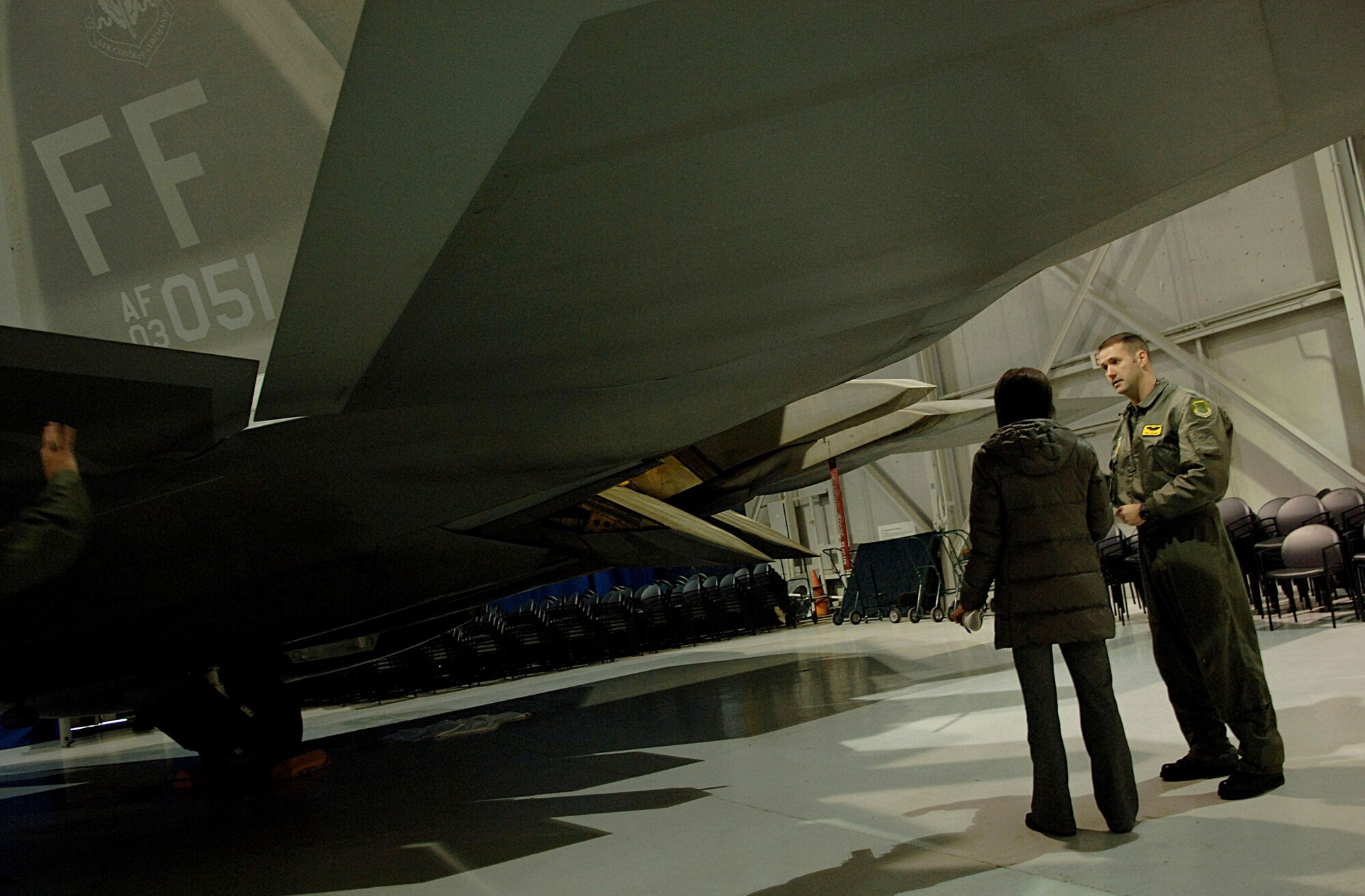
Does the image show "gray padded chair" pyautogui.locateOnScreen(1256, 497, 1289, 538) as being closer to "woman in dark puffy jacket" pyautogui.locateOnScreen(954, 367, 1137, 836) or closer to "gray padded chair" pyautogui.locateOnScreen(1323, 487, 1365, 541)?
"gray padded chair" pyautogui.locateOnScreen(1323, 487, 1365, 541)

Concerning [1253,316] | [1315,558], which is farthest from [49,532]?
[1253,316]

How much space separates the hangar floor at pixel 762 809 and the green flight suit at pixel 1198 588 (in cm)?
22

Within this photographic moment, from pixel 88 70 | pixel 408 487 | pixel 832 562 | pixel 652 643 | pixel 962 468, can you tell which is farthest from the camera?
pixel 832 562

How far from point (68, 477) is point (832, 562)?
16.9 meters

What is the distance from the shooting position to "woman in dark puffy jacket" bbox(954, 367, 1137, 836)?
2.81 m

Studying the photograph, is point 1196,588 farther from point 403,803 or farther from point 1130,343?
point 403,803

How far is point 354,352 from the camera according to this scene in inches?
105

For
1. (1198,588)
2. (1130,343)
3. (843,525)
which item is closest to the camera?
(1198,588)

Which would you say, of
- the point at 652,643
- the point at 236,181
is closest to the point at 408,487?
the point at 236,181

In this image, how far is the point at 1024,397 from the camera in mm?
3109

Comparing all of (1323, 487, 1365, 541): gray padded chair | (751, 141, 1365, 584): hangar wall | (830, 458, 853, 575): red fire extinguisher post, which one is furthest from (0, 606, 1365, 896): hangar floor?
(830, 458, 853, 575): red fire extinguisher post

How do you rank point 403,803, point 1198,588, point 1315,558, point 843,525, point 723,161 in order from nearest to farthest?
point 723,161 → point 1198,588 → point 403,803 → point 1315,558 → point 843,525

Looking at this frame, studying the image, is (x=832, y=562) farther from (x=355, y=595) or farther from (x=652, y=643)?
(x=355, y=595)

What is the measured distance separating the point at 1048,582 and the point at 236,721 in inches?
241
